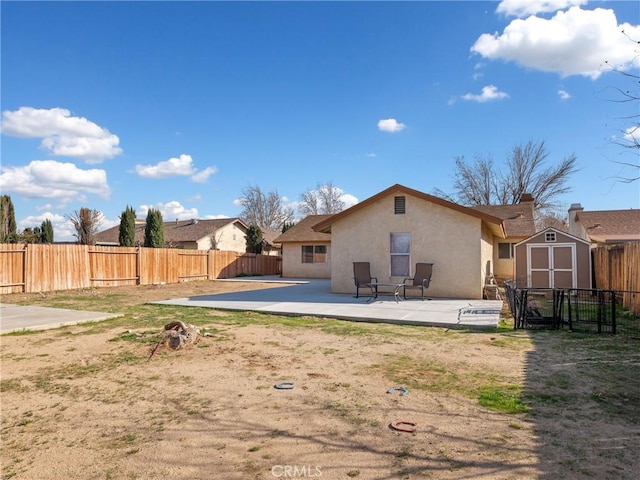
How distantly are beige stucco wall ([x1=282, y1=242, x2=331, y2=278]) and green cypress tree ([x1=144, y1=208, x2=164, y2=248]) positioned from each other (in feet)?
29.0

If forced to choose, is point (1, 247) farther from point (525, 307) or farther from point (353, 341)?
point (525, 307)

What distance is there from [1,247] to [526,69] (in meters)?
21.0

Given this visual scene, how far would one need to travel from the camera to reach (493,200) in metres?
35.0

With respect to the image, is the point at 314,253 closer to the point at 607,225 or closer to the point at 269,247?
the point at 269,247

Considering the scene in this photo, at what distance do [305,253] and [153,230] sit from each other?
10655 mm

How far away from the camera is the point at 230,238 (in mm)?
37469

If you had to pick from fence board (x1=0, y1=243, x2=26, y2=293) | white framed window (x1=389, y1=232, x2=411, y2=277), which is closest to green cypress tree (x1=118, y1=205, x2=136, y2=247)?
fence board (x1=0, y1=243, x2=26, y2=293)

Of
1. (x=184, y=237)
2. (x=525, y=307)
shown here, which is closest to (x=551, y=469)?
(x=525, y=307)

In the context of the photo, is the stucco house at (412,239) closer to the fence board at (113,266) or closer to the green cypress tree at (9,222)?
the fence board at (113,266)

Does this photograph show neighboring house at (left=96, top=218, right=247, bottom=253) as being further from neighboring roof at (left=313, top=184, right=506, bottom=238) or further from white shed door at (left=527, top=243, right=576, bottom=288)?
white shed door at (left=527, top=243, right=576, bottom=288)

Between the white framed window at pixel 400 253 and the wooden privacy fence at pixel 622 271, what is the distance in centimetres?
582

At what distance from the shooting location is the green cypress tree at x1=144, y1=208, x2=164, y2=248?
27531 mm

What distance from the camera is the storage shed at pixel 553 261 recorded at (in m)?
15.7

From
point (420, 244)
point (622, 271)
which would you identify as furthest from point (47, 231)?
point (622, 271)
